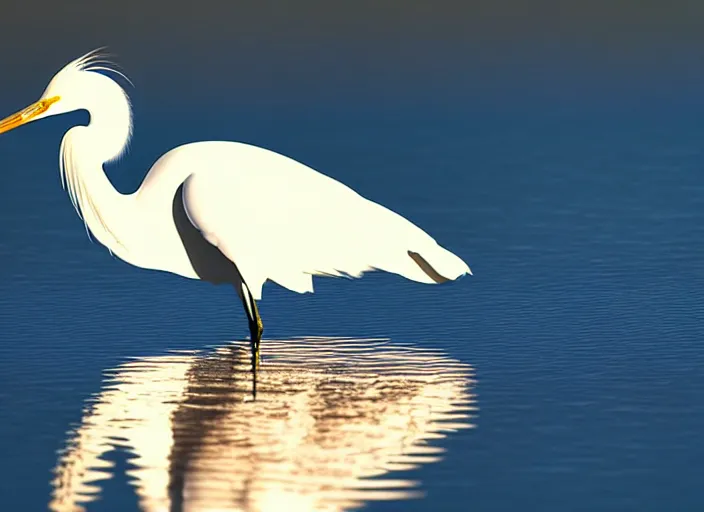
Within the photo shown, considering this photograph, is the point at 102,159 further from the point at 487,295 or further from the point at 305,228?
the point at 487,295

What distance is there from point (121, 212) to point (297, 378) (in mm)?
1272

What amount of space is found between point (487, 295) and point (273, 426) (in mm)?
2866

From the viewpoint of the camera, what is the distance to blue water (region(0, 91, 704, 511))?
6.45 m

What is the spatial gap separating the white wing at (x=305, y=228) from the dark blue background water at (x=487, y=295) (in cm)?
43

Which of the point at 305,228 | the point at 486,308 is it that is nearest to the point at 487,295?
the point at 486,308

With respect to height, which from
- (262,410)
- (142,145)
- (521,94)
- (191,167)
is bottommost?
(262,410)

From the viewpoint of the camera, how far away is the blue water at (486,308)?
21.1 feet

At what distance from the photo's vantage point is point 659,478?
6.25 m

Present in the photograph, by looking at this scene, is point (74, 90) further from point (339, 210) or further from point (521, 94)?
point (521, 94)

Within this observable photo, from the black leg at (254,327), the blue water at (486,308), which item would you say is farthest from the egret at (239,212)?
the blue water at (486,308)

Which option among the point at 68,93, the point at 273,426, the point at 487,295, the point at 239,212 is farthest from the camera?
Answer: the point at 487,295

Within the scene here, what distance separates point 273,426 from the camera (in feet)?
23.2

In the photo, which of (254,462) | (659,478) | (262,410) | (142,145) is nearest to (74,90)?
(262,410)

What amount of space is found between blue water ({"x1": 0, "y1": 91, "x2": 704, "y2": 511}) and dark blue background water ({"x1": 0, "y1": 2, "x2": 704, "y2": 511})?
0.7 inches
